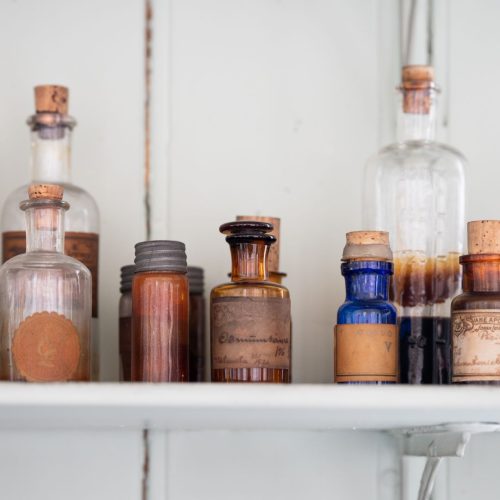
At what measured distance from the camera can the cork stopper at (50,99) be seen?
978mm

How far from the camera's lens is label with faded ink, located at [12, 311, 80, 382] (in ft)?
2.72

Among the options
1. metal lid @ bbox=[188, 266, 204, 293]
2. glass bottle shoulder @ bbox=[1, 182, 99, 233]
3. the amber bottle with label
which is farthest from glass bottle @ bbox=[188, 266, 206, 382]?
the amber bottle with label

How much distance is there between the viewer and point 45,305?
849 millimetres

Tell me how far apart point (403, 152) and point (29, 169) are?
372 millimetres

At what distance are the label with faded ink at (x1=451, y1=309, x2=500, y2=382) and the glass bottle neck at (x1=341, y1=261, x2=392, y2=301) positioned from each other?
0.07 meters

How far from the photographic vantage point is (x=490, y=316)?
87 cm

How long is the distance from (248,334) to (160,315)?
7cm

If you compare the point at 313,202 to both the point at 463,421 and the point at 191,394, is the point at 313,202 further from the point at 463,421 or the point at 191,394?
the point at 191,394

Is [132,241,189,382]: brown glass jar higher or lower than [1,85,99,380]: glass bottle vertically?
lower

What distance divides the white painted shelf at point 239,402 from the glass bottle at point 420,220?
0.10 meters

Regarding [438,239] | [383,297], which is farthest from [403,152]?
[383,297]

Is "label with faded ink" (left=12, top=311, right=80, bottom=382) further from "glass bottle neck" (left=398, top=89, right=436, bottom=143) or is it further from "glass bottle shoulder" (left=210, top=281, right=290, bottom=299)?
"glass bottle neck" (left=398, top=89, right=436, bottom=143)

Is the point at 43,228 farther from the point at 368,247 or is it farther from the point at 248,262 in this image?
the point at 368,247

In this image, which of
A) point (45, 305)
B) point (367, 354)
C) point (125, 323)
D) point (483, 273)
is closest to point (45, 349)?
point (45, 305)
